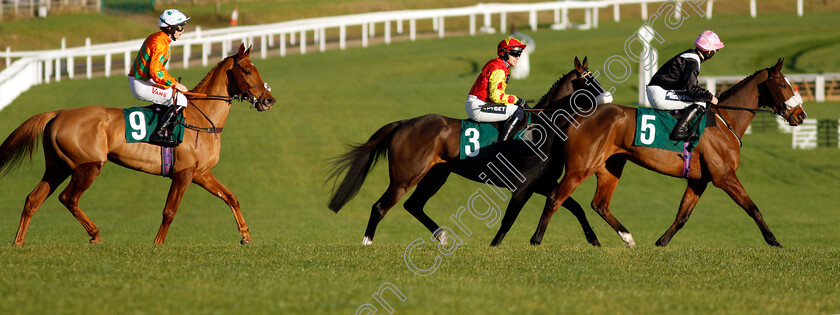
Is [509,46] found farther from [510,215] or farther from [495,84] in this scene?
[510,215]

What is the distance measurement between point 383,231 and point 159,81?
18.8ft

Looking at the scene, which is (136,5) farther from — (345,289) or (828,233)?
(345,289)

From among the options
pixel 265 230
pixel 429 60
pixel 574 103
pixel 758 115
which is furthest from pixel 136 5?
pixel 574 103

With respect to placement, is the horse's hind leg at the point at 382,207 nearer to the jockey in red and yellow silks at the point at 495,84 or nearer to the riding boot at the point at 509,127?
the riding boot at the point at 509,127

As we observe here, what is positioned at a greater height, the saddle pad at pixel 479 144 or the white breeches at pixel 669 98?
the white breeches at pixel 669 98

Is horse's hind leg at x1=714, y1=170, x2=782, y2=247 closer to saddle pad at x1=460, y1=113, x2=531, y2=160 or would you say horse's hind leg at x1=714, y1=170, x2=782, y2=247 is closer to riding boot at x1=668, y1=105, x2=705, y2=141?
riding boot at x1=668, y1=105, x2=705, y2=141

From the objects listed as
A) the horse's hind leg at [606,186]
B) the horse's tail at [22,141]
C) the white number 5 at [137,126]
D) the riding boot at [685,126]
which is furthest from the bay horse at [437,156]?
the horse's tail at [22,141]

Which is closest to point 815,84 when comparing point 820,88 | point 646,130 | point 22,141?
point 820,88

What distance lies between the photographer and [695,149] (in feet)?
33.6

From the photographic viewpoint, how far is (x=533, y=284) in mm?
7512

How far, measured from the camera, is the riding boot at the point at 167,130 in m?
9.82

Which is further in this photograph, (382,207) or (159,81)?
(382,207)

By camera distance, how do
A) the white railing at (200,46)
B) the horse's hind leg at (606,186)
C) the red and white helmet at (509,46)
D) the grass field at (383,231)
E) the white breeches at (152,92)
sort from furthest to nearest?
1. the white railing at (200,46)
2. the horse's hind leg at (606,186)
3. the red and white helmet at (509,46)
4. the white breeches at (152,92)
5. the grass field at (383,231)

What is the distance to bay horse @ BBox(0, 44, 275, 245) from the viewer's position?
962cm
